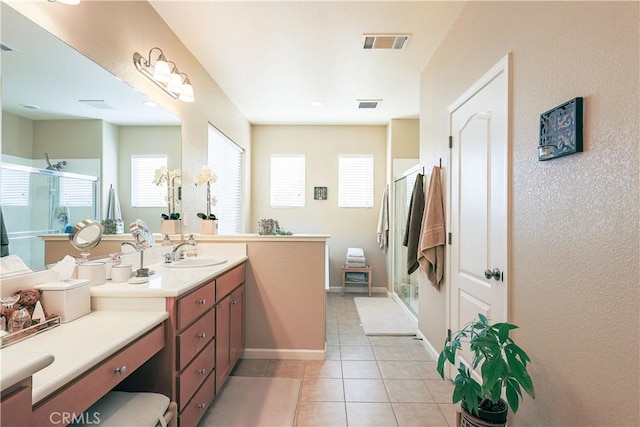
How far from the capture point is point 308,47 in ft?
9.16

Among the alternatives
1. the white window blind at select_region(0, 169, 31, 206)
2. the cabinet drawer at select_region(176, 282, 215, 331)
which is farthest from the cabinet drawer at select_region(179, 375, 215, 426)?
the white window blind at select_region(0, 169, 31, 206)

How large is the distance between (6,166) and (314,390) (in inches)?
84.9


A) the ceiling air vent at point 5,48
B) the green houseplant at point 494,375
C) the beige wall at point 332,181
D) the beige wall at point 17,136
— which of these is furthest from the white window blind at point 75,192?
the beige wall at point 332,181

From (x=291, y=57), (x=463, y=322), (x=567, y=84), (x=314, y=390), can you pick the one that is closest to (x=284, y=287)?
(x=314, y=390)

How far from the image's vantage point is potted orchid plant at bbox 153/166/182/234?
2399 mm

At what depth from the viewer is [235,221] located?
15.2 feet

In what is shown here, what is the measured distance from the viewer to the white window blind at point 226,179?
3.73 metres

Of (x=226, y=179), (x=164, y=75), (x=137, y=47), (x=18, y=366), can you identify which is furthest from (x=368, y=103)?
(x=18, y=366)

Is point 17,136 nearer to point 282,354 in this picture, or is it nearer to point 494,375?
point 494,375

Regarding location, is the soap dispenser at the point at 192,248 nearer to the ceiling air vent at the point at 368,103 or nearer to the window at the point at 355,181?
the ceiling air vent at the point at 368,103

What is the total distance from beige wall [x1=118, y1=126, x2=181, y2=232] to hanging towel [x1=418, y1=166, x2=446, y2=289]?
2.07 meters

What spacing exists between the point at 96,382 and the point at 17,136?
103 cm

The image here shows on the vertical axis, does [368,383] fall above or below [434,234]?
below

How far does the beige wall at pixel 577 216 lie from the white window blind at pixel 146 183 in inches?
86.6
